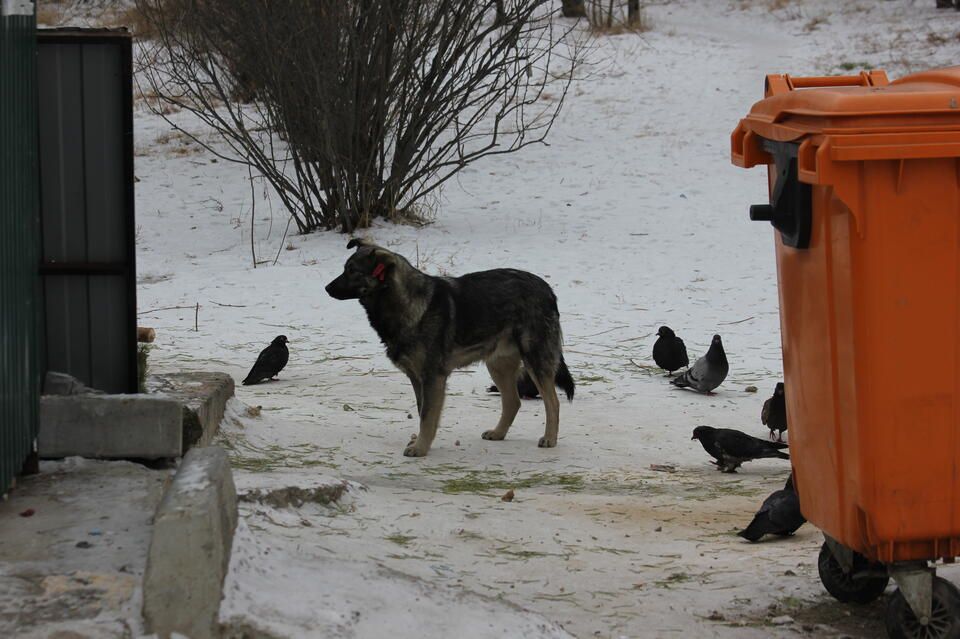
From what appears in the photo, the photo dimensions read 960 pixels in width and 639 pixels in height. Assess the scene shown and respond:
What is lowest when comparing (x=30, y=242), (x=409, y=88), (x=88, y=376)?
(x=88, y=376)

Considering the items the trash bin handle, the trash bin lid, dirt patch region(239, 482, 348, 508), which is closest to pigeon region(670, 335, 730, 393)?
the trash bin handle

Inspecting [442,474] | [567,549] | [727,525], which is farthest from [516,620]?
[442,474]

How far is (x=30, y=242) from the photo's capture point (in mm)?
4828

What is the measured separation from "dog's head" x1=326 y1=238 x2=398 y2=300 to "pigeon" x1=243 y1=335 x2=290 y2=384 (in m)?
1.56

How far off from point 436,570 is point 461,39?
1106 cm

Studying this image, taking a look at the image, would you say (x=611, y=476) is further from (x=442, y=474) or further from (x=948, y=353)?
(x=948, y=353)

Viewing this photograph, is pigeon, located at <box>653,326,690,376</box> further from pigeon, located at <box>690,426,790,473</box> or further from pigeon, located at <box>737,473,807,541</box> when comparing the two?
pigeon, located at <box>737,473,807,541</box>

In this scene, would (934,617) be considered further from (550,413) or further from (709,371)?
(709,371)

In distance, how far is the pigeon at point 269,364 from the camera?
30.9 ft

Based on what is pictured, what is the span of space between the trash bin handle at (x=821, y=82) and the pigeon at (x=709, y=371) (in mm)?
4146

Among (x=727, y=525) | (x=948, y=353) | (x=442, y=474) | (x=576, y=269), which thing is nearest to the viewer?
(x=948, y=353)

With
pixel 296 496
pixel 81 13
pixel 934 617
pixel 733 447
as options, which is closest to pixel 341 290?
pixel 733 447

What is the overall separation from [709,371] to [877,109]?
553 cm

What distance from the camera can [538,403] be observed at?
9758 mm
